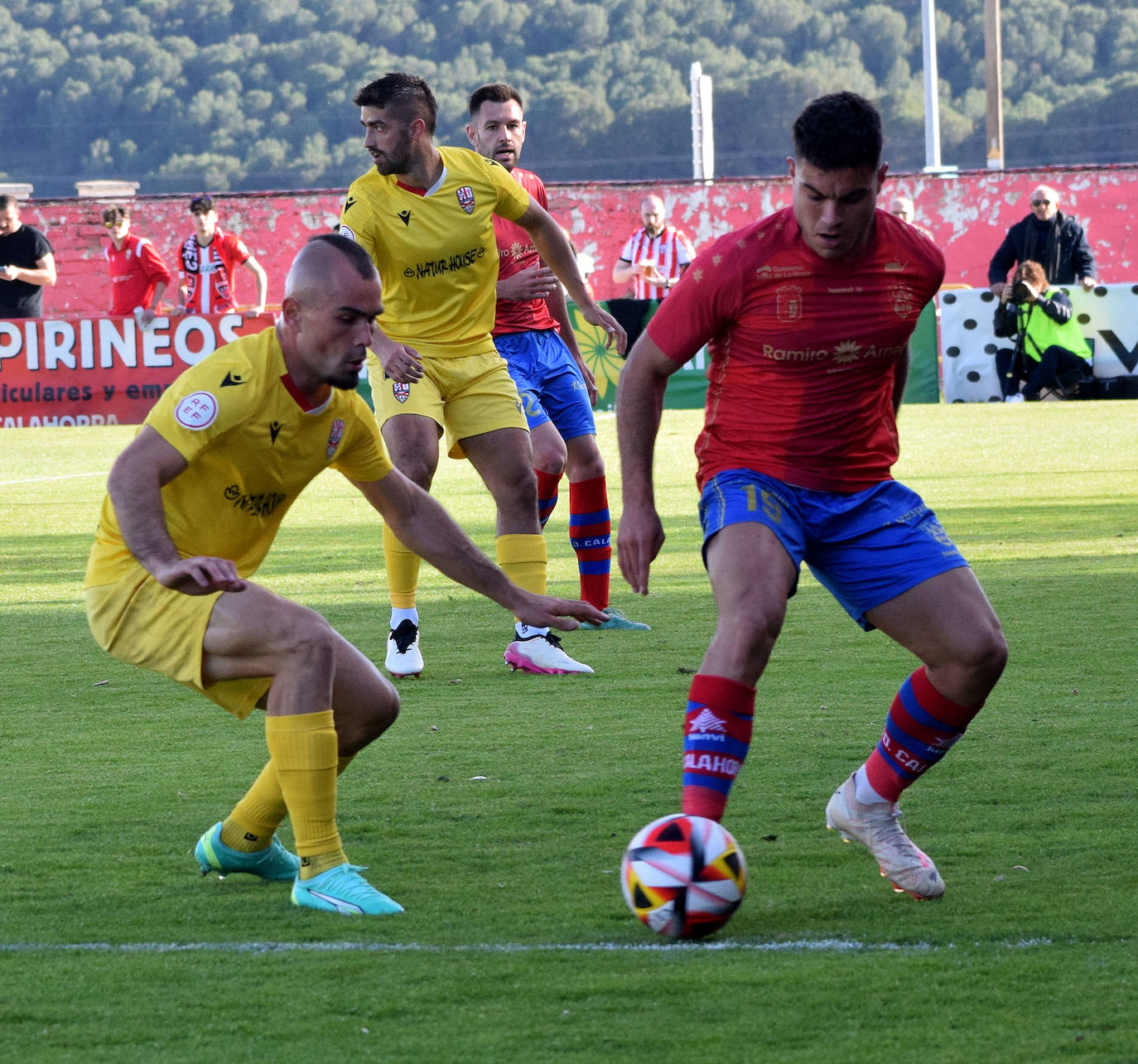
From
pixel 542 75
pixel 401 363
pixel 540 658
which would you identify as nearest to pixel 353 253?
pixel 401 363

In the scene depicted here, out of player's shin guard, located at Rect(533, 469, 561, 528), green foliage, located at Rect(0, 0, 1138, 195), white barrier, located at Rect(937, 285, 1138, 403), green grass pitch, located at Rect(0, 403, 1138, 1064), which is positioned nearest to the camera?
green grass pitch, located at Rect(0, 403, 1138, 1064)

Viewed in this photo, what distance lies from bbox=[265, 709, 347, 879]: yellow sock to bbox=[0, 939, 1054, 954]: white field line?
313mm

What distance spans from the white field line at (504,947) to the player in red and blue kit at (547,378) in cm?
456

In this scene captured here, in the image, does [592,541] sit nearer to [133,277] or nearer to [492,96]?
[492,96]

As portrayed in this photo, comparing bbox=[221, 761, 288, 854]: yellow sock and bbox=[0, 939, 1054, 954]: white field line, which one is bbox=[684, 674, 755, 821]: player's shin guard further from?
bbox=[221, 761, 288, 854]: yellow sock

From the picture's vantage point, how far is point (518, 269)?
870 cm

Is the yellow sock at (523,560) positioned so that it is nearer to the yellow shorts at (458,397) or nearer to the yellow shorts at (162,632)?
the yellow shorts at (458,397)

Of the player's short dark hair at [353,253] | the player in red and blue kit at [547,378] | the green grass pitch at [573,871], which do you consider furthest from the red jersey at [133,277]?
the player's short dark hair at [353,253]

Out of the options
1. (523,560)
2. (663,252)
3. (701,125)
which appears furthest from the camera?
(701,125)

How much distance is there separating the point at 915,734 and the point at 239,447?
1.75 meters

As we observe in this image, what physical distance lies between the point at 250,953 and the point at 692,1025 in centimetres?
104

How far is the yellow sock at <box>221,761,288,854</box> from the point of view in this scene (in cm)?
441

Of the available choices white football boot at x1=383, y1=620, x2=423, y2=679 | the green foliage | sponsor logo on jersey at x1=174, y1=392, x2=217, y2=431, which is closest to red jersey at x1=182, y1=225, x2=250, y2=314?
white football boot at x1=383, y1=620, x2=423, y2=679

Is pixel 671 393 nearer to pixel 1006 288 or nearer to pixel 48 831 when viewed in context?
pixel 1006 288
